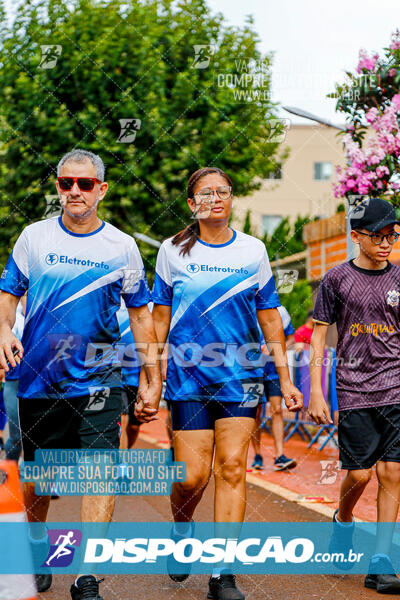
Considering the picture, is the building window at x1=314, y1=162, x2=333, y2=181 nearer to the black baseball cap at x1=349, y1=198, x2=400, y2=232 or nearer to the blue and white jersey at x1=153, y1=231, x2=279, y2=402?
the black baseball cap at x1=349, y1=198, x2=400, y2=232

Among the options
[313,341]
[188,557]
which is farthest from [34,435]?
[313,341]

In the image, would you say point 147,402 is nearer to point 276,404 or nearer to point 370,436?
point 370,436

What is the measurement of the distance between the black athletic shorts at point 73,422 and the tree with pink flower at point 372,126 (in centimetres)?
422

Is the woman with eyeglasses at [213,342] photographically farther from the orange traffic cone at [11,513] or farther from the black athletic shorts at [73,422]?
the orange traffic cone at [11,513]

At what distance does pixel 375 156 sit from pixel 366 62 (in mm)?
918

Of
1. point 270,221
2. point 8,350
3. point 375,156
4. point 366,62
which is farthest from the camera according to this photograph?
point 270,221

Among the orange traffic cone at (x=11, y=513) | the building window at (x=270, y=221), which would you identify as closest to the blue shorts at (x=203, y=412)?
the orange traffic cone at (x=11, y=513)

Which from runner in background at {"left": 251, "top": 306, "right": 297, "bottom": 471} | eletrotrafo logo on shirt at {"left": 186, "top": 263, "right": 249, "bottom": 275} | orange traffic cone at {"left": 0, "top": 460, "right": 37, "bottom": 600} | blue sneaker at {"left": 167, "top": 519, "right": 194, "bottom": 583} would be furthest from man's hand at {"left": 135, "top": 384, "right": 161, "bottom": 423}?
runner in background at {"left": 251, "top": 306, "right": 297, "bottom": 471}

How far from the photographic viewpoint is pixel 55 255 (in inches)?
202

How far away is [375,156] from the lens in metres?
8.55

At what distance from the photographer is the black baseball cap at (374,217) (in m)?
5.62

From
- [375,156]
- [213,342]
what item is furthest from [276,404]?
[213,342]

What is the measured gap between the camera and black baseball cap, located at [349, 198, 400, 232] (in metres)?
5.62

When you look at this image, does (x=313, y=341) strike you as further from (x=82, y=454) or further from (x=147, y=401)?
(x=82, y=454)
